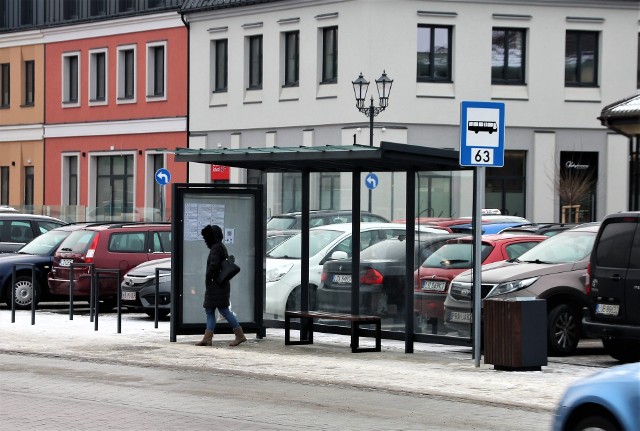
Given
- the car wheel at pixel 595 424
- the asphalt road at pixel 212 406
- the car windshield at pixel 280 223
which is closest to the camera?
the car wheel at pixel 595 424

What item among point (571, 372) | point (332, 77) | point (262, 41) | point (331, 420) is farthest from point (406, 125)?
point (331, 420)

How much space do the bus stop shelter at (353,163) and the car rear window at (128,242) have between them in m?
6.79

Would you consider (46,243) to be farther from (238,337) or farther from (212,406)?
(212,406)

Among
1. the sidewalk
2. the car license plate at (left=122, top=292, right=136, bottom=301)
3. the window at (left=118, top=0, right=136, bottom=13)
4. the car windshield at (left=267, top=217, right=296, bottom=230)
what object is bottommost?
the sidewalk

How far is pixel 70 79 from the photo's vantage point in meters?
60.2

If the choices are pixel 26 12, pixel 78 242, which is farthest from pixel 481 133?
pixel 26 12

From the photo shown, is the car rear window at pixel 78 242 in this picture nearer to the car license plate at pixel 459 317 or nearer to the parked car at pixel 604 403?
the car license plate at pixel 459 317

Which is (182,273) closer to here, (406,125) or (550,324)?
(550,324)

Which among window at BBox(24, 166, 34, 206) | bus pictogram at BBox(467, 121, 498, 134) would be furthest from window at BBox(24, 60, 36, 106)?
bus pictogram at BBox(467, 121, 498, 134)

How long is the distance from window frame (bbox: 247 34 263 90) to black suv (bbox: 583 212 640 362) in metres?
35.3

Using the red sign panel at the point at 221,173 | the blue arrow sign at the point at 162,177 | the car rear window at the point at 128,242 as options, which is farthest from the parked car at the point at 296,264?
the red sign panel at the point at 221,173

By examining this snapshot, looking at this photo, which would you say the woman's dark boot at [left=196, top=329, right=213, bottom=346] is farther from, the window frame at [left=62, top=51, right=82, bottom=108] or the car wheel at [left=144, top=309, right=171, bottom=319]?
the window frame at [left=62, top=51, right=82, bottom=108]

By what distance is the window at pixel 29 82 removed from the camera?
6159cm

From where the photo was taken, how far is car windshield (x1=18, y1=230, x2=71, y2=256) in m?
27.8
